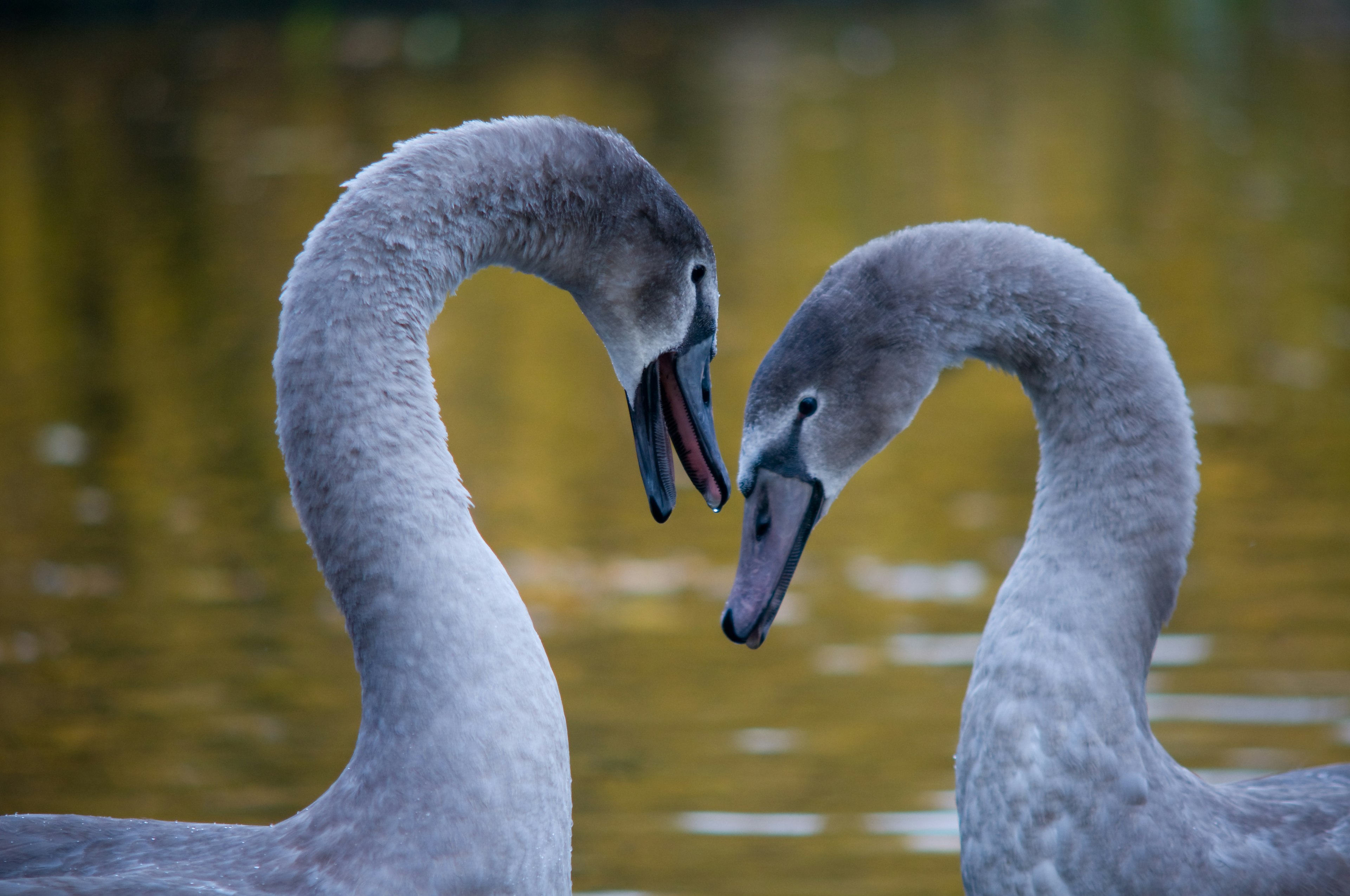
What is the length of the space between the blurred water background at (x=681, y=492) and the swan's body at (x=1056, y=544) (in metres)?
1.50

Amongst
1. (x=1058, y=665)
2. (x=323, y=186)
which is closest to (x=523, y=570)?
(x=1058, y=665)

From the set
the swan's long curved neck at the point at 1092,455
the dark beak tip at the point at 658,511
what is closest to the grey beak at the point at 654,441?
the dark beak tip at the point at 658,511

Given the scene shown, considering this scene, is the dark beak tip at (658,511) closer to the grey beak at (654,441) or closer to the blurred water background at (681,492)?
the grey beak at (654,441)

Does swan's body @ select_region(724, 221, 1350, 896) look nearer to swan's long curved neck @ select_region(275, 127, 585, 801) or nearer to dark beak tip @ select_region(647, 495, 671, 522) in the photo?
dark beak tip @ select_region(647, 495, 671, 522)

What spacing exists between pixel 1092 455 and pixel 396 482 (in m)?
1.40

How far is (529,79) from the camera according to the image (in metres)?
24.5

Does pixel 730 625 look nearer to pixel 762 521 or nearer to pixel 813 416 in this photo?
pixel 762 521

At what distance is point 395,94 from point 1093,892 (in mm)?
21316

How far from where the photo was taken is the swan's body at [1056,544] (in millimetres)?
3334

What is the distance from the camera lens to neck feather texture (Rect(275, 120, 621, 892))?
297cm

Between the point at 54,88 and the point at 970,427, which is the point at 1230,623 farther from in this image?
the point at 54,88

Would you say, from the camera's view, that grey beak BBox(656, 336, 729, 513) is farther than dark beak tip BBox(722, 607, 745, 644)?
No

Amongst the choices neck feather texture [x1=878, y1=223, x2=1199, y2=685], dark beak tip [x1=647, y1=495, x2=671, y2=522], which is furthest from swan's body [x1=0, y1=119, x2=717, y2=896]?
neck feather texture [x1=878, y1=223, x2=1199, y2=685]

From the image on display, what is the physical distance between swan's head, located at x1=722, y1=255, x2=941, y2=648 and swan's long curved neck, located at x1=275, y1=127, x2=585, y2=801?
733 mm
